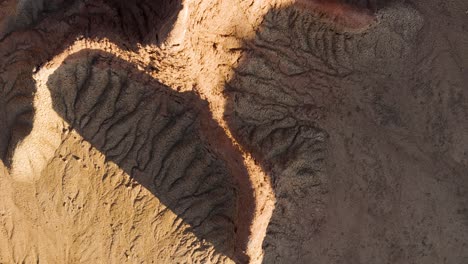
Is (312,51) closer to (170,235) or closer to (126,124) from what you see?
(126,124)

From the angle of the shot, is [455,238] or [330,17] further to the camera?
[455,238]

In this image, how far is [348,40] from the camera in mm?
3008

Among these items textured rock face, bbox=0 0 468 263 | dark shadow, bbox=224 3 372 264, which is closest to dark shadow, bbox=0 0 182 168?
textured rock face, bbox=0 0 468 263

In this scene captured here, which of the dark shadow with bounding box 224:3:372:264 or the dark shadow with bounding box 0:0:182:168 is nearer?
the dark shadow with bounding box 0:0:182:168

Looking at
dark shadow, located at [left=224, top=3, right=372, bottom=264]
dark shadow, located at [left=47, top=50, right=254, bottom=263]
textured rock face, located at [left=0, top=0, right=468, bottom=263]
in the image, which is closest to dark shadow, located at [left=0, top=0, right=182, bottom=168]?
textured rock face, located at [left=0, top=0, right=468, bottom=263]

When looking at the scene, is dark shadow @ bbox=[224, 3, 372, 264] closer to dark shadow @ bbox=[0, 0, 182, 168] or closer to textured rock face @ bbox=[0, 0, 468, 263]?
textured rock face @ bbox=[0, 0, 468, 263]

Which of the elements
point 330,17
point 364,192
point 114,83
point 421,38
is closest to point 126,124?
point 114,83

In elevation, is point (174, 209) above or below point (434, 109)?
below

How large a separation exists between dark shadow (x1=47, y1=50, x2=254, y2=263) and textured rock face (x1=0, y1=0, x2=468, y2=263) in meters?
0.01

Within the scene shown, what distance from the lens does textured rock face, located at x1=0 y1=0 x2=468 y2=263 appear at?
2.92 meters

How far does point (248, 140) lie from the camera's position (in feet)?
10.1

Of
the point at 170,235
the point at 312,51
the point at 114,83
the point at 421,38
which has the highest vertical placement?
the point at 421,38

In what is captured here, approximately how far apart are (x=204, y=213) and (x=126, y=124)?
0.90 meters

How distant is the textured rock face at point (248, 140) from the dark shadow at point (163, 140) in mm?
10
